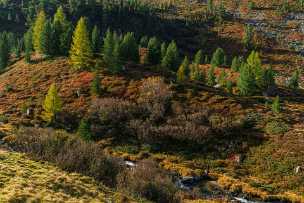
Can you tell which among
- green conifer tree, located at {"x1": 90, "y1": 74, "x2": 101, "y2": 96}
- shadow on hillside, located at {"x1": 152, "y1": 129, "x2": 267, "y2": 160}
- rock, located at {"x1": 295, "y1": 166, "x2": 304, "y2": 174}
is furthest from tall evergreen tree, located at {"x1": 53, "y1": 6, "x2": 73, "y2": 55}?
rock, located at {"x1": 295, "y1": 166, "x2": 304, "y2": 174}

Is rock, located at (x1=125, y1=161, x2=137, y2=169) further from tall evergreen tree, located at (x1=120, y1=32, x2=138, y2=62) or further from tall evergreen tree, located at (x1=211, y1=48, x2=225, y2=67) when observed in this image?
tall evergreen tree, located at (x1=211, y1=48, x2=225, y2=67)

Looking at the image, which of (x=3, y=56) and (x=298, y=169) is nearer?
(x=298, y=169)

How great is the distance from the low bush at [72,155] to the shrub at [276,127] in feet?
146

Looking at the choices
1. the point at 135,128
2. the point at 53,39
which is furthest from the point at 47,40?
the point at 135,128

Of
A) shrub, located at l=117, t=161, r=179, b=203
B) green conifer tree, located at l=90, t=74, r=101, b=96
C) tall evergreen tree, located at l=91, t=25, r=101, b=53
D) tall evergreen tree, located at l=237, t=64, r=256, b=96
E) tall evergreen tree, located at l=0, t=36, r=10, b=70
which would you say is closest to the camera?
shrub, located at l=117, t=161, r=179, b=203

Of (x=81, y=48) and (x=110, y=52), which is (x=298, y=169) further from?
(x=81, y=48)

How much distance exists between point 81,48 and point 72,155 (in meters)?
63.0

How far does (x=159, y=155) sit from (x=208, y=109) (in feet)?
59.9

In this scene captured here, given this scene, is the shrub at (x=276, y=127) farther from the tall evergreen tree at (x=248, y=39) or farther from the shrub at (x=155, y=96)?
the tall evergreen tree at (x=248, y=39)

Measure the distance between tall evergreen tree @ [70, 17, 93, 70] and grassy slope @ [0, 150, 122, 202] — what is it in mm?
64679

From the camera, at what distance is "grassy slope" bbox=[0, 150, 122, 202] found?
26.6 meters

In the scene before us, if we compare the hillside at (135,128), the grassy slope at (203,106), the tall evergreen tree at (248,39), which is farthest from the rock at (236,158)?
the tall evergreen tree at (248,39)

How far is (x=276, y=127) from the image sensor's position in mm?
78875

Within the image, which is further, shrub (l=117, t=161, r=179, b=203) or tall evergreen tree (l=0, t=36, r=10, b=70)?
tall evergreen tree (l=0, t=36, r=10, b=70)
